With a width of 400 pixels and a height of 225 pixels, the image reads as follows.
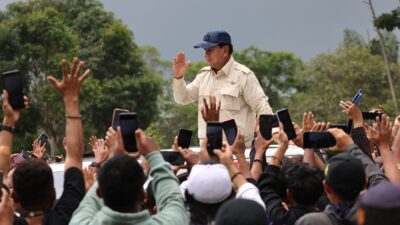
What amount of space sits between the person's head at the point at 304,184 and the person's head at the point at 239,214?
1.02 meters

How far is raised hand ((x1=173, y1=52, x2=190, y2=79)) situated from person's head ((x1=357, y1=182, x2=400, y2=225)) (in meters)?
4.54

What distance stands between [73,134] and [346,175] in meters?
1.50

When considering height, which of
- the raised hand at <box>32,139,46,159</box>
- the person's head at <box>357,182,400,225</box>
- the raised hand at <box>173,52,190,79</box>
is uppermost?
the raised hand at <box>173,52,190,79</box>

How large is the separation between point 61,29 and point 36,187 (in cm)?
2829

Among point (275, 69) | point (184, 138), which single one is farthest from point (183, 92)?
point (275, 69)

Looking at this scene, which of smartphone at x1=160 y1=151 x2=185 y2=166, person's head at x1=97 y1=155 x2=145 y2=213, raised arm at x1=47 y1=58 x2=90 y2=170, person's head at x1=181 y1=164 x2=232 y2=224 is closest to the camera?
person's head at x1=97 y1=155 x2=145 y2=213

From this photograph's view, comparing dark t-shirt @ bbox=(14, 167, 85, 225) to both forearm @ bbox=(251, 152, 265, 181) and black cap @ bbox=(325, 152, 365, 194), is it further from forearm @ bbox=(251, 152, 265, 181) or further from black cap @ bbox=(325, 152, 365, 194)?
black cap @ bbox=(325, 152, 365, 194)

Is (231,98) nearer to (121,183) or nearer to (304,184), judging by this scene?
(304,184)

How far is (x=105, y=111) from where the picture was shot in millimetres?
34906

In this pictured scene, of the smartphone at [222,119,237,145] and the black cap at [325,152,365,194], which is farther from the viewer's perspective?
the smartphone at [222,119,237,145]

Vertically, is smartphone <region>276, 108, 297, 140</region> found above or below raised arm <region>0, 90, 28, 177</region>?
below

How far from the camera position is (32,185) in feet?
13.2

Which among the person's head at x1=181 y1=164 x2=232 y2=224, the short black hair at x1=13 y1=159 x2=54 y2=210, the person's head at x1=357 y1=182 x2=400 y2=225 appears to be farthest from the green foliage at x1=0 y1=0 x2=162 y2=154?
the person's head at x1=357 y1=182 x2=400 y2=225

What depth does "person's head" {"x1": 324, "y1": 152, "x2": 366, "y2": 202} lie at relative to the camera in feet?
13.0
